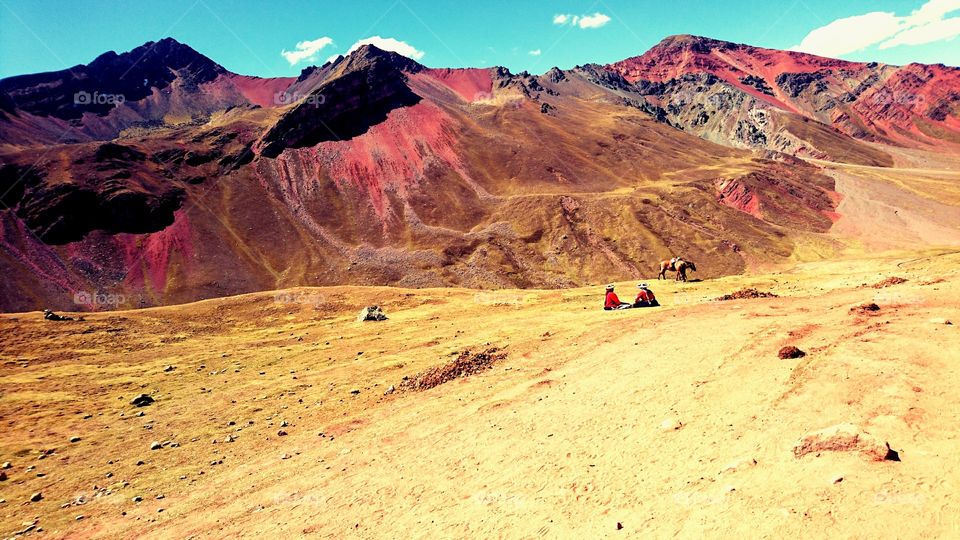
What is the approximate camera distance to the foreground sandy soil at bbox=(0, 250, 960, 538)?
916 cm

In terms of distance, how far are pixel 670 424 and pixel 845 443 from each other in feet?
13.3

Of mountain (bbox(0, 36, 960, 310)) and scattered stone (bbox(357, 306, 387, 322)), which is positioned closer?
scattered stone (bbox(357, 306, 387, 322))

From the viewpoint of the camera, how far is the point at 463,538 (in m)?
9.86

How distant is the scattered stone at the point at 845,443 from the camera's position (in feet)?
29.2

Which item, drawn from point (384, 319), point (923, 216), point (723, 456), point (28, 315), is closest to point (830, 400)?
point (723, 456)

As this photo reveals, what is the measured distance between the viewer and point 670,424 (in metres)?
12.9

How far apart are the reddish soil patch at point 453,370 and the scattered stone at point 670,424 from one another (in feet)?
34.5

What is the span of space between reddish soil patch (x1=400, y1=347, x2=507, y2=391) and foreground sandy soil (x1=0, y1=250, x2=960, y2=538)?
2.39 ft

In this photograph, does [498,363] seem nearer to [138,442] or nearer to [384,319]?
[138,442]

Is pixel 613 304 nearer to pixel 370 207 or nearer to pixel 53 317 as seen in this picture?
pixel 53 317

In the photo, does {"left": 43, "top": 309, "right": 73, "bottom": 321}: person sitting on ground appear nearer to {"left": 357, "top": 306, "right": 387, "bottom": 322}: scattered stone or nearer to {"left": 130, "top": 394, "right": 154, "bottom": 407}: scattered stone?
{"left": 130, "top": 394, "right": 154, "bottom": 407}: scattered stone

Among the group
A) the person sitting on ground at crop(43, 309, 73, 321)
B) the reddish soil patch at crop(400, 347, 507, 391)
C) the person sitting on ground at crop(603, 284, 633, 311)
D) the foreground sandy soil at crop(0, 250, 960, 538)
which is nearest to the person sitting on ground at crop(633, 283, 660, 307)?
the person sitting on ground at crop(603, 284, 633, 311)

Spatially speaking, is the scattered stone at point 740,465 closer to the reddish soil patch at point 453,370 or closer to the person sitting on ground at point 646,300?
the reddish soil patch at point 453,370

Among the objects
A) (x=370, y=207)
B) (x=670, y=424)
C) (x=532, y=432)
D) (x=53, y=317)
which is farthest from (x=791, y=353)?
(x=370, y=207)
